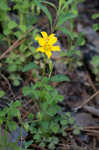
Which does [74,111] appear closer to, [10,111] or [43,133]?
[43,133]

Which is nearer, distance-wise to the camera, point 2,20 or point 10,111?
point 10,111

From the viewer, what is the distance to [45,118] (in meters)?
2.21

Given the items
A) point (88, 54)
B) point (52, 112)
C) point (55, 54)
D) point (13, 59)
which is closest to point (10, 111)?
point (52, 112)

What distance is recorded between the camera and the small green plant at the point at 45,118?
2020 mm

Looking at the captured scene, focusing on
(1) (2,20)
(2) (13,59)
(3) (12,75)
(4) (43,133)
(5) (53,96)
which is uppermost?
(1) (2,20)

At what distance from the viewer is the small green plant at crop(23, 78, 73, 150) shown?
2.02 meters

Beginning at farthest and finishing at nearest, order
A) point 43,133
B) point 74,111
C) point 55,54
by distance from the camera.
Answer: point 55,54 < point 74,111 < point 43,133

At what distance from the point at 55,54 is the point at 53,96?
127 centimetres

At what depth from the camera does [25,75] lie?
9.50 feet

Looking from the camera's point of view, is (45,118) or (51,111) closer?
(51,111)

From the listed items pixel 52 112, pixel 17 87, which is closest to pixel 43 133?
pixel 52 112

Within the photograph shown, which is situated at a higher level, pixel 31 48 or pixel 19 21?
pixel 19 21

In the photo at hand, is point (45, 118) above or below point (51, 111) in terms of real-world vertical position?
below

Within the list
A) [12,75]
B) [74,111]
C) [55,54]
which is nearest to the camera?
[74,111]
